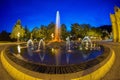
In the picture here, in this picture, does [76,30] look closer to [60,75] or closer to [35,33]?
[35,33]

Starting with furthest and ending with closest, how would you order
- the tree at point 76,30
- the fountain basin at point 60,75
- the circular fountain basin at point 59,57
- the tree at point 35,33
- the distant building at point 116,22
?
the tree at point 76,30
the tree at point 35,33
the distant building at point 116,22
the circular fountain basin at point 59,57
the fountain basin at point 60,75

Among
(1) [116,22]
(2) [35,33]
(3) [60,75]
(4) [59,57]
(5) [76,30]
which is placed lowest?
(3) [60,75]

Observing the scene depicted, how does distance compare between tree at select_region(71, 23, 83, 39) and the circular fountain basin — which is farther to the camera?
tree at select_region(71, 23, 83, 39)

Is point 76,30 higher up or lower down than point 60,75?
higher up

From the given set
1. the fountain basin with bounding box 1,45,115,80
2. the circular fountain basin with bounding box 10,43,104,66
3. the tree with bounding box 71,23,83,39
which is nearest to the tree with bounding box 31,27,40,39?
the tree with bounding box 71,23,83,39

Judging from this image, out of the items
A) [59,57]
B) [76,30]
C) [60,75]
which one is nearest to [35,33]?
[76,30]

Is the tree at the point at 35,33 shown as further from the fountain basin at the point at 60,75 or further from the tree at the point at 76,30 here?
the fountain basin at the point at 60,75

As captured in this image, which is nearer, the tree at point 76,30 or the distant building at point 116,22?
the distant building at point 116,22

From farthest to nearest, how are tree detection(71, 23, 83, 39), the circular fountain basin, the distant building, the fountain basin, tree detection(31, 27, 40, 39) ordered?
tree detection(71, 23, 83, 39) → tree detection(31, 27, 40, 39) → the distant building → the circular fountain basin → the fountain basin

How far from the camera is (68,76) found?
9016 millimetres

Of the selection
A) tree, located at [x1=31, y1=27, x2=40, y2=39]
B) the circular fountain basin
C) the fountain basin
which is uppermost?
tree, located at [x1=31, y1=27, x2=40, y2=39]

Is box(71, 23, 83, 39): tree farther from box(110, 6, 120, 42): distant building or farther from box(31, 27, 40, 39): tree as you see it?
box(110, 6, 120, 42): distant building

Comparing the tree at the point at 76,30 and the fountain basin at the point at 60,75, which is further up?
the tree at the point at 76,30

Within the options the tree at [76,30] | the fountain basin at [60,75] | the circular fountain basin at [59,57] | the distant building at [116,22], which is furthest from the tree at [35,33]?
the fountain basin at [60,75]
